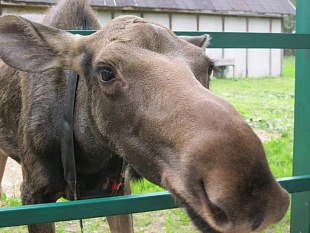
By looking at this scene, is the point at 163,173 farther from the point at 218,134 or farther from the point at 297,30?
the point at 297,30

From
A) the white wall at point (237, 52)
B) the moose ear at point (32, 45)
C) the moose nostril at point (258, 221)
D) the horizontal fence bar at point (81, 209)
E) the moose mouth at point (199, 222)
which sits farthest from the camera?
the white wall at point (237, 52)

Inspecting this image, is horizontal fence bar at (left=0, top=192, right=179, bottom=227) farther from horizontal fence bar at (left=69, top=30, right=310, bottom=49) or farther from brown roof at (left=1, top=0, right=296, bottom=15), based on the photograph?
brown roof at (left=1, top=0, right=296, bottom=15)

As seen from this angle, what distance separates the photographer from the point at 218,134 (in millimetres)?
1755

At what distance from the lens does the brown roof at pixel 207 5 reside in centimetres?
1708

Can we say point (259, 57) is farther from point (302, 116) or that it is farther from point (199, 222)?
point (199, 222)

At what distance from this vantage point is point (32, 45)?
2.85m

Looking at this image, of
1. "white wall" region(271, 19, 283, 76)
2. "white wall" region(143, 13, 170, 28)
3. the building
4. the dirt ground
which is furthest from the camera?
"white wall" region(271, 19, 283, 76)

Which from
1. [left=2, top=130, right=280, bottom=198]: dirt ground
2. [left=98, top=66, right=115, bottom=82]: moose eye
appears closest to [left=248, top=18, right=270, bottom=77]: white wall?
[left=2, top=130, right=280, bottom=198]: dirt ground

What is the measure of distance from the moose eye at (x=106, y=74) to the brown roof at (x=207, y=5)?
14.0 meters

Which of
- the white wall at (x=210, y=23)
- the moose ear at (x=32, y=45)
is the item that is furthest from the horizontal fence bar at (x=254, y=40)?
the white wall at (x=210, y=23)

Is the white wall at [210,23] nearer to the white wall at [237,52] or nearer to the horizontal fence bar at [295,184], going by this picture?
the white wall at [237,52]

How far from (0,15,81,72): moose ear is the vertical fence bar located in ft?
6.37

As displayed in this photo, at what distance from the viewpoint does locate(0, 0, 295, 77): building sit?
17203 mm

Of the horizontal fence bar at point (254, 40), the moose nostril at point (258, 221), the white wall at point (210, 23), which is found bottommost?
the white wall at point (210, 23)
